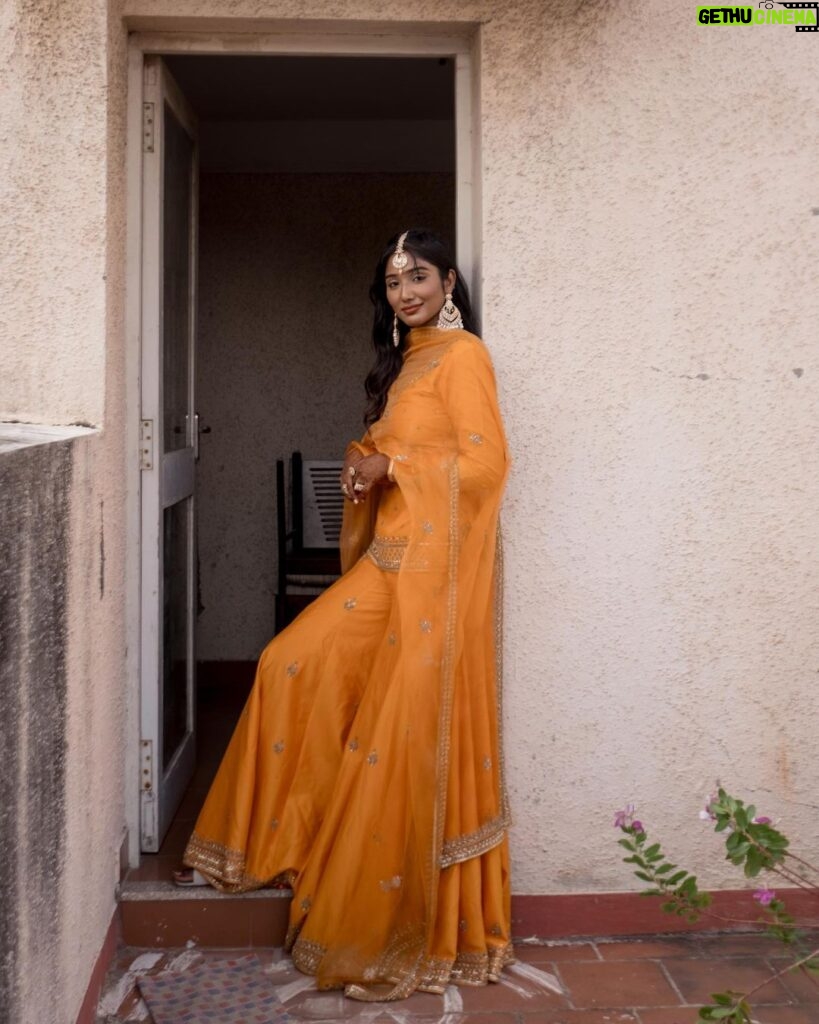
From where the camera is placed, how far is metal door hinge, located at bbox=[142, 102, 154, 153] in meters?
3.41

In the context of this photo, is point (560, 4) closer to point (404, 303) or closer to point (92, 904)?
point (404, 303)

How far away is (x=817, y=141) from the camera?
334cm

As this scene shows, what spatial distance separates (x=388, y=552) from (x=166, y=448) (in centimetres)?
82

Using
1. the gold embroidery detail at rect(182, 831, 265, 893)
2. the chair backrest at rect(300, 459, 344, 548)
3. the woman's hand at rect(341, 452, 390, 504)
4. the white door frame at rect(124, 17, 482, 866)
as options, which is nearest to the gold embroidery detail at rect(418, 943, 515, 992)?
the gold embroidery detail at rect(182, 831, 265, 893)

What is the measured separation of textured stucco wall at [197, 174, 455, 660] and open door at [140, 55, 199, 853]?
1496 millimetres

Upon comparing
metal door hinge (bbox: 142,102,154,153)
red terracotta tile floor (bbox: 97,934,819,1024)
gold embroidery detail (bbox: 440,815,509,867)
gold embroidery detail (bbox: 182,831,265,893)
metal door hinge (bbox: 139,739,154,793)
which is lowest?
red terracotta tile floor (bbox: 97,934,819,1024)

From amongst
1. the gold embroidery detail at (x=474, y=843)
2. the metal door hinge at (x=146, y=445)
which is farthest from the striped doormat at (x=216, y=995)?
the metal door hinge at (x=146, y=445)

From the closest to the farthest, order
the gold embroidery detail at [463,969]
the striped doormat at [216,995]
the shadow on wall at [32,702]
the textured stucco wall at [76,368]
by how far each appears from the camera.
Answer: the shadow on wall at [32,702] → the textured stucco wall at [76,368] → the striped doormat at [216,995] → the gold embroidery detail at [463,969]

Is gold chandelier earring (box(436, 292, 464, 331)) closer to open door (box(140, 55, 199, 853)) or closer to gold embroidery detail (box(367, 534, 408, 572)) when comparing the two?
gold embroidery detail (box(367, 534, 408, 572))

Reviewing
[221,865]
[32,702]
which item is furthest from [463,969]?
[32,702]

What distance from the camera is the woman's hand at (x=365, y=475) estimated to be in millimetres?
3168

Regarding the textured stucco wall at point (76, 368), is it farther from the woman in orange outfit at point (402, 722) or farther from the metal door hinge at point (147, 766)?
the woman in orange outfit at point (402, 722)

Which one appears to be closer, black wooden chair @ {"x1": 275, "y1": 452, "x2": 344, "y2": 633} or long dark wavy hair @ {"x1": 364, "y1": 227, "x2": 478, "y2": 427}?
long dark wavy hair @ {"x1": 364, "y1": 227, "x2": 478, "y2": 427}

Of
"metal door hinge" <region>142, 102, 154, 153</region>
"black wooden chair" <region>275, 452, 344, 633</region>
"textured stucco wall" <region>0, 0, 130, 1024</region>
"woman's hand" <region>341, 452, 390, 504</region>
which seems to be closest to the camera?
"textured stucco wall" <region>0, 0, 130, 1024</region>
